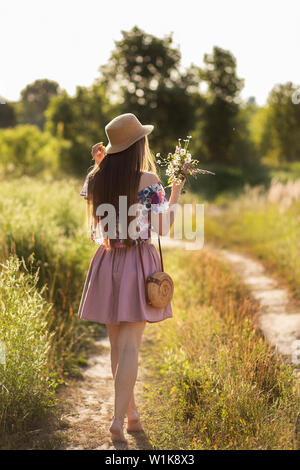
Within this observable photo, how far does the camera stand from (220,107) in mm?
33469

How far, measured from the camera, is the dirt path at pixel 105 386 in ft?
9.77

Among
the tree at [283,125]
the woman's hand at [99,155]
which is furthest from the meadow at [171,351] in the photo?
the tree at [283,125]

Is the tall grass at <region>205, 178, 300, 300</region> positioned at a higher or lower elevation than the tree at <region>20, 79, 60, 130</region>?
lower

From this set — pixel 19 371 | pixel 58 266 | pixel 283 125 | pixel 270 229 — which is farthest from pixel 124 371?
pixel 283 125

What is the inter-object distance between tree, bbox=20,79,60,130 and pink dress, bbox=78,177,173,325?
5286cm

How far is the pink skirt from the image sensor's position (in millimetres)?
2789

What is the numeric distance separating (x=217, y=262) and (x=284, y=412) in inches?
159

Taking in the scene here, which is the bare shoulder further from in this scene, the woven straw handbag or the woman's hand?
the woman's hand

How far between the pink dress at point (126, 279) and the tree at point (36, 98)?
173ft

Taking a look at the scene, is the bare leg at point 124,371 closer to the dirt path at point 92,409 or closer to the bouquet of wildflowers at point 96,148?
the dirt path at point 92,409

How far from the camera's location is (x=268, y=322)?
485cm

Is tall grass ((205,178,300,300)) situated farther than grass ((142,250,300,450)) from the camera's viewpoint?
Yes

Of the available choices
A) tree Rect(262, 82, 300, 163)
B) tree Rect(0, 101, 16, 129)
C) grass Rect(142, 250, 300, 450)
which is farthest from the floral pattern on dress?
tree Rect(0, 101, 16, 129)

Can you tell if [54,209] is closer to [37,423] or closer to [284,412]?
[37,423]
